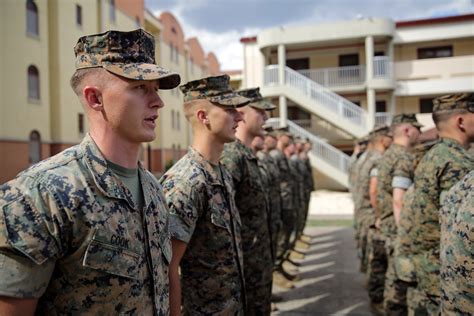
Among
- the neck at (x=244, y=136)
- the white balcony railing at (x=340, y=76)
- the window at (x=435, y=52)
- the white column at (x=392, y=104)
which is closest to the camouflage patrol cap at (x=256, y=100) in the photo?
the neck at (x=244, y=136)

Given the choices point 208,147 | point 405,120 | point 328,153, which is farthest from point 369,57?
point 208,147

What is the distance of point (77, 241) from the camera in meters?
1.57

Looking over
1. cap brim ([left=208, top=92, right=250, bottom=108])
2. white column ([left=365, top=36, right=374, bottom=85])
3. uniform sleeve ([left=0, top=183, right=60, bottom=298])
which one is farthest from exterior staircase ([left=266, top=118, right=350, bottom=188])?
uniform sleeve ([left=0, top=183, right=60, bottom=298])

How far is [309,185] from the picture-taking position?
11.5 meters

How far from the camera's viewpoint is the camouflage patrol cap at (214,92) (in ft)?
10.4

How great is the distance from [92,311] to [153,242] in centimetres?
38

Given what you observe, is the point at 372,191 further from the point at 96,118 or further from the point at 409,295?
the point at 96,118

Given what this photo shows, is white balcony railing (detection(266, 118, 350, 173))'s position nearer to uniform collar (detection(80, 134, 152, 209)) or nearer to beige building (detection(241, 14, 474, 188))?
beige building (detection(241, 14, 474, 188))

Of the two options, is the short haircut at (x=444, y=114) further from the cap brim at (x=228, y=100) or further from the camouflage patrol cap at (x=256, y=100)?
the camouflage patrol cap at (x=256, y=100)

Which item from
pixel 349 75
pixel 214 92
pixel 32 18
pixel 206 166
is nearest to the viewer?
pixel 206 166

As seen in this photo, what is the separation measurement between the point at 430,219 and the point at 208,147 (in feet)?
5.65

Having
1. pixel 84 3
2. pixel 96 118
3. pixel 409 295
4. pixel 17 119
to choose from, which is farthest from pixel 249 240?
pixel 84 3

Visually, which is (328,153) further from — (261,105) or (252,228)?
(252,228)

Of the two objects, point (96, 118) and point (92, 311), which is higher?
point (96, 118)
